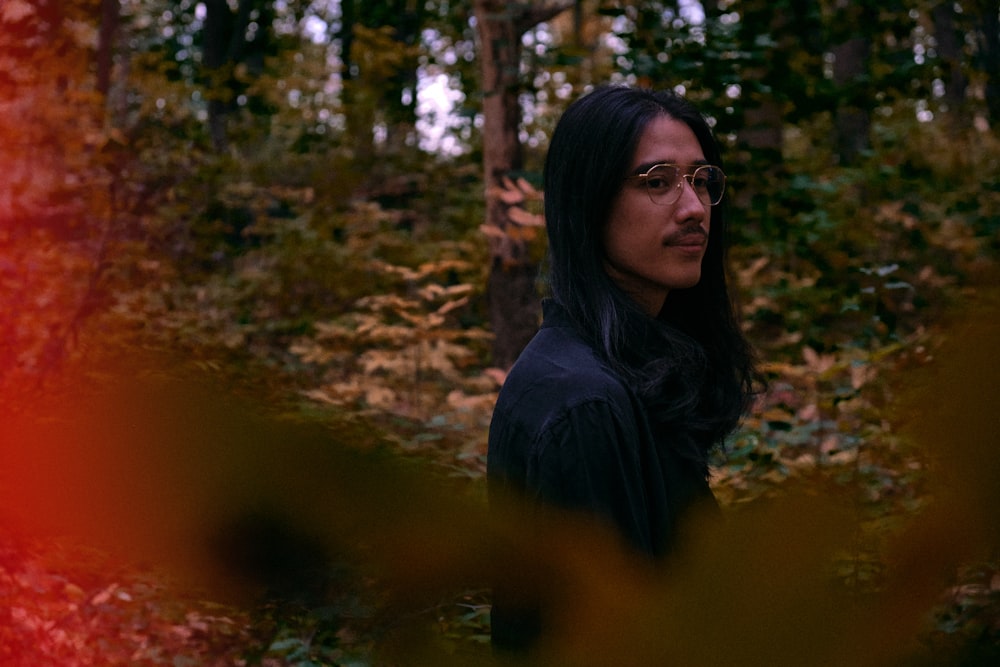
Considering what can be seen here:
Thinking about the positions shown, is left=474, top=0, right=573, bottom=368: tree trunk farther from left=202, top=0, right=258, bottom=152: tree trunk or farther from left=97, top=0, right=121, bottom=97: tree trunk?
left=202, top=0, right=258, bottom=152: tree trunk

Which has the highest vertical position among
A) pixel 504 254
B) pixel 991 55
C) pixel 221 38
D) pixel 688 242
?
pixel 221 38

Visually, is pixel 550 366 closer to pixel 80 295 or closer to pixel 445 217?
pixel 80 295

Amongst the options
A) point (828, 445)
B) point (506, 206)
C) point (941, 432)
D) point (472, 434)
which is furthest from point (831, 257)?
point (941, 432)

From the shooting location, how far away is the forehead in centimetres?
185

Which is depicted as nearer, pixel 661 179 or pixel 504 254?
pixel 661 179

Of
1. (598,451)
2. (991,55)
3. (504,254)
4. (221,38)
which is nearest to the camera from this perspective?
(598,451)

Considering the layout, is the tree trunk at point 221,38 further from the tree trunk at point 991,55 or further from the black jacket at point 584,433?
the black jacket at point 584,433

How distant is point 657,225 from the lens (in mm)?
1846

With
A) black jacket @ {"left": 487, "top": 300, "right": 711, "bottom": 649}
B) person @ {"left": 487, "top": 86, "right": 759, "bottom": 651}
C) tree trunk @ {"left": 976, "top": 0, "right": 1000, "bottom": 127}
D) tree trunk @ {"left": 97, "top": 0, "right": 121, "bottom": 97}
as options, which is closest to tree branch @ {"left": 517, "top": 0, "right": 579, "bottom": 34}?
tree trunk @ {"left": 976, "top": 0, "right": 1000, "bottom": 127}

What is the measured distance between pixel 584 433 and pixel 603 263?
570 mm

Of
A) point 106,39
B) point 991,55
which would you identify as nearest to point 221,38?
point 106,39

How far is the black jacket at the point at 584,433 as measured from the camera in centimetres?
127

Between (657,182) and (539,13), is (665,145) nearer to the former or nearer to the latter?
(657,182)

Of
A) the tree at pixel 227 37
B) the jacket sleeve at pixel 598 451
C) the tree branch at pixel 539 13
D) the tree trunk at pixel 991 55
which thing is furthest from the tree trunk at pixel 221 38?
the jacket sleeve at pixel 598 451
